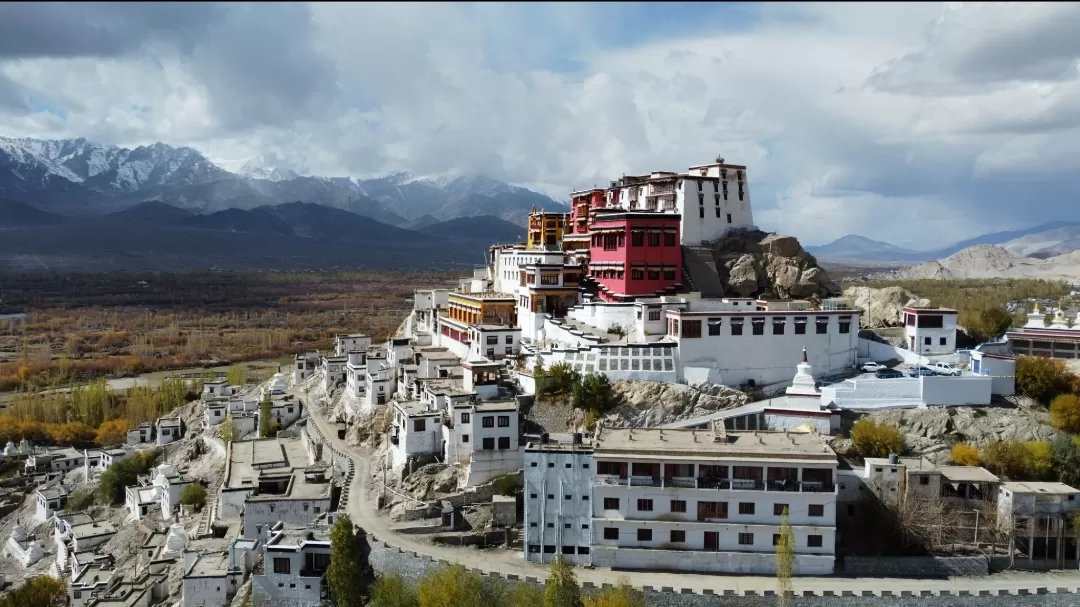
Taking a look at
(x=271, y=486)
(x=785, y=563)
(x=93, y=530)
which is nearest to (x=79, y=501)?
(x=93, y=530)

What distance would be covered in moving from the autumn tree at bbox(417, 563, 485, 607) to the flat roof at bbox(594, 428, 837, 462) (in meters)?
6.01

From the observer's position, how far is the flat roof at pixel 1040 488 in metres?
29.0

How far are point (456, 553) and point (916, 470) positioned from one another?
1640 centimetres

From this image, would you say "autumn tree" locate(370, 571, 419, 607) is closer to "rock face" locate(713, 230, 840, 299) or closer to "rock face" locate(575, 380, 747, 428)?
"rock face" locate(575, 380, 747, 428)

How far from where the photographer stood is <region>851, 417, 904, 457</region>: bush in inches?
1307

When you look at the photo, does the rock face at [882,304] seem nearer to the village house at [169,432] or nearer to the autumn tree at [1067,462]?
the autumn tree at [1067,462]

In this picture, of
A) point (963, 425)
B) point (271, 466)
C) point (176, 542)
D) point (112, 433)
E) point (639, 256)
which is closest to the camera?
point (963, 425)

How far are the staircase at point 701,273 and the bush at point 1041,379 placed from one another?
50.2 feet

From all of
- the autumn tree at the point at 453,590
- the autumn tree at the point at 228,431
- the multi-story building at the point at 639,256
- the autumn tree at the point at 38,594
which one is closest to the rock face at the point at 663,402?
the multi-story building at the point at 639,256

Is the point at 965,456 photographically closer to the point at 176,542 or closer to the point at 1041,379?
the point at 1041,379

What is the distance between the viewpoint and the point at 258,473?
131 ft

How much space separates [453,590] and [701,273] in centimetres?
2673

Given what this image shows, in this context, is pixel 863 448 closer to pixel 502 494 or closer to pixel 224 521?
pixel 502 494

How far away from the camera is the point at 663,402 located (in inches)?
1446
